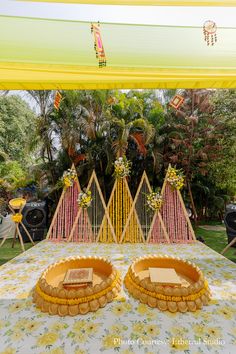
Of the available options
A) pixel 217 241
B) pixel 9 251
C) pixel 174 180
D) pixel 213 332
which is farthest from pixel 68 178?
pixel 217 241

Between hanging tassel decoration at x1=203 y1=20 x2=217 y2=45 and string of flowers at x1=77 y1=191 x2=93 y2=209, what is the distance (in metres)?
3.43

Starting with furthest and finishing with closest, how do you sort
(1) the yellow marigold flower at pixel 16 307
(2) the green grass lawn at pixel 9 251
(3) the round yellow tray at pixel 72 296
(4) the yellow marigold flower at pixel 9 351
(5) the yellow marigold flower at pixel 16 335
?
(2) the green grass lawn at pixel 9 251
(1) the yellow marigold flower at pixel 16 307
(3) the round yellow tray at pixel 72 296
(5) the yellow marigold flower at pixel 16 335
(4) the yellow marigold flower at pixel 9 351

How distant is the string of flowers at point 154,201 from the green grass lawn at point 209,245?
153 centimetres

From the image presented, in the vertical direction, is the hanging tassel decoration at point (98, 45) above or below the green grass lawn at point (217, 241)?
above

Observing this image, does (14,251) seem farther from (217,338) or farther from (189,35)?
(189,35)

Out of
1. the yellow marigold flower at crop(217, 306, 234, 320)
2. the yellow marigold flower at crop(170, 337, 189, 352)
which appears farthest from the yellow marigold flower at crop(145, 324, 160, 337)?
the yellow marigold flower at crop(217, 306, 234, 320)

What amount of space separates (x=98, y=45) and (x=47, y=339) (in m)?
2.80

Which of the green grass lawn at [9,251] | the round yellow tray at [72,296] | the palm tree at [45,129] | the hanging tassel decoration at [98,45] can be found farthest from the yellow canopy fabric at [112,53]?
the palm tree at [45,129]

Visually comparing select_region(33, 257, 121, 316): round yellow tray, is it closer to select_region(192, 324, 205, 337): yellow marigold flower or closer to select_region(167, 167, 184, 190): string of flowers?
select_region(192, 324, 205, 337): yellow marigold flower

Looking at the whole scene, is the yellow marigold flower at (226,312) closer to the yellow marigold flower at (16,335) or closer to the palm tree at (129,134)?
the yellow marigold flower at (16,335)

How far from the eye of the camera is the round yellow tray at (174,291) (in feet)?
6.79

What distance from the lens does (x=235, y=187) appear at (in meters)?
6.29

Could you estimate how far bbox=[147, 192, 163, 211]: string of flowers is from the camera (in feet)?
14.5

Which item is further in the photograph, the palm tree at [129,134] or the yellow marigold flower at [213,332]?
the palm tree at [129,134]
